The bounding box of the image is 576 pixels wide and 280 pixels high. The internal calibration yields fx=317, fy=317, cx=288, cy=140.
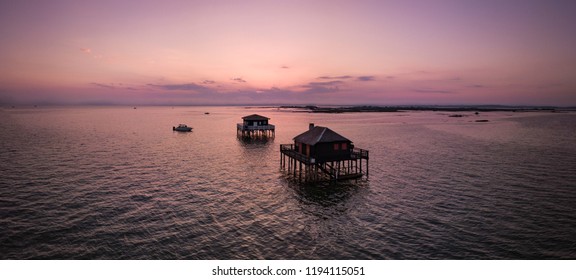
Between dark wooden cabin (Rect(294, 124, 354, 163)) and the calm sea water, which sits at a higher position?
dark wooden cabin (Rect(294, 124, 354, 163))

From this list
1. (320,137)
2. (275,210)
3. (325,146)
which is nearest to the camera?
(275,210)

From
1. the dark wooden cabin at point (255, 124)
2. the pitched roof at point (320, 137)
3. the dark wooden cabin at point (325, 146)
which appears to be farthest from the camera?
the dark wooden cabin at point (255, 124)

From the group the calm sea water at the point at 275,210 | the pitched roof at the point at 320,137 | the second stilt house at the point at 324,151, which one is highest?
the pitched roof at the point at 320,137

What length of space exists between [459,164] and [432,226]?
85.3 ft

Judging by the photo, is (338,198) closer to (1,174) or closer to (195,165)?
(195,165)

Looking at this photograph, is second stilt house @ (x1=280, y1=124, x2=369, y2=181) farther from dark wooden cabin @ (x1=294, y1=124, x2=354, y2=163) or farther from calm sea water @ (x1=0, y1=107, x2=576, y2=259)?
calm sea water @ (x1=0, y1=107, x2=576, y2=259)

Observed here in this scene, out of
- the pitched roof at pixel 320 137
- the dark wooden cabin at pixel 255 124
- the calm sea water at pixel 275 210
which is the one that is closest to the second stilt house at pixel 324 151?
the pitched roof at pixel 320 137

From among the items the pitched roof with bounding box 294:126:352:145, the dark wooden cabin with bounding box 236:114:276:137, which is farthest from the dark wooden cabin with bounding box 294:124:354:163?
the dark wooden cabin with bounding box 236:114:276:137

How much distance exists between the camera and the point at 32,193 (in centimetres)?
2950

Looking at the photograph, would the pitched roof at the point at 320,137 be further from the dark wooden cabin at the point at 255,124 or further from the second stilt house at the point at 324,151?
the dark wooden cabin at the point at 255,124

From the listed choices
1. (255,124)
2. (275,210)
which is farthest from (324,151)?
(255,124)

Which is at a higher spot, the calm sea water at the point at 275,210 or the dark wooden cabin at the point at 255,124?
the dark wooden cabin at the point at 255,124

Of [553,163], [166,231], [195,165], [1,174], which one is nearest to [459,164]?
[553,163]

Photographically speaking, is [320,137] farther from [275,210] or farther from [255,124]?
[255,124]
